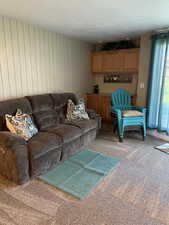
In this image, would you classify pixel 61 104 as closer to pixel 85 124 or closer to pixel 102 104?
pixel 85 124

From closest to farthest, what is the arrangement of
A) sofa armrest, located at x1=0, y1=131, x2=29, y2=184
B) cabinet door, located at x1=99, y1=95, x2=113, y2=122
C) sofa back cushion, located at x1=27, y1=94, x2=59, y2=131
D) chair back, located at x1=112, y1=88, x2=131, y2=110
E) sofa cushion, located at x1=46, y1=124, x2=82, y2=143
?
sofa armrest, located at x1=0, y1=131, x2=29, y2=184 → sofa cushion, located at x1=46, y1=124, x2=82, y2=143 → sofa back cushion, located at x1=27, y1=94, x2=59, y2=131 → chair back, located at x1=112, y1=88, x2=131, y2=110 → cabinet door, located at x1=99, y1=95, x2=113, y2=122

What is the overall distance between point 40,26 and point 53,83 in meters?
1.21

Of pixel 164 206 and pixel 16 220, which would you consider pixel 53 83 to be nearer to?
pixel 16 220

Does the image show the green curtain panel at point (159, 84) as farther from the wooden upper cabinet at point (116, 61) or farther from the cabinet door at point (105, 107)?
the cabinet door at point (105, 107)

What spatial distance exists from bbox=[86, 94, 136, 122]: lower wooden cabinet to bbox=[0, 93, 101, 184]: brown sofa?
115cm

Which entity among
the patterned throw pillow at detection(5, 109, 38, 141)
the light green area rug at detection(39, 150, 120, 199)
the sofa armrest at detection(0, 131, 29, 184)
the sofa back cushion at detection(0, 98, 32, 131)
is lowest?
the light green area rug at detection(39, 150, 120, 199)

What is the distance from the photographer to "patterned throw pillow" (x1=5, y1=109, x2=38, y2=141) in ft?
7.73

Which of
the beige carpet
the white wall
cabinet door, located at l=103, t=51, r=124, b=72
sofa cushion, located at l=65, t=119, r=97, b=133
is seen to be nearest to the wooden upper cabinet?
cabinet door, located at l=103, t=51, r=124, b=72

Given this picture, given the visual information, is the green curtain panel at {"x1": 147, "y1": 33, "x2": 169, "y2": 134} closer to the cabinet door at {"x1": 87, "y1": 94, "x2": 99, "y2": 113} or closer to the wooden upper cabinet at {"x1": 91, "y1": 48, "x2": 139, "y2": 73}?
the wooden upper cabinet at {"x1": 91, "y1": 48, "x2": 139, "y2": 73}

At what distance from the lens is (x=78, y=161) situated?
2625mm

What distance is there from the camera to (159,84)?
137 inches

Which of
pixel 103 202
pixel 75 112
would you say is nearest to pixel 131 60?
pixel 75 112

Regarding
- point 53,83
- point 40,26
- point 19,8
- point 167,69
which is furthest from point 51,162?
point 167,69

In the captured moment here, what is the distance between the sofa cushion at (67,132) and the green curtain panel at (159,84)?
1.85 m
